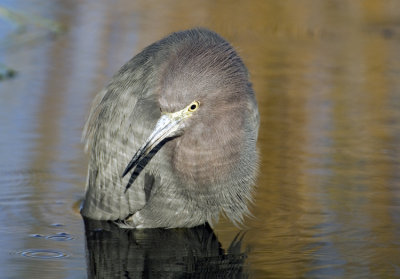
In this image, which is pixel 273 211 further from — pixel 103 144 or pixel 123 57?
pixel 123 57

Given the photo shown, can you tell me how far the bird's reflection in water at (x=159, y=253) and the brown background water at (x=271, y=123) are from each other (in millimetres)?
82

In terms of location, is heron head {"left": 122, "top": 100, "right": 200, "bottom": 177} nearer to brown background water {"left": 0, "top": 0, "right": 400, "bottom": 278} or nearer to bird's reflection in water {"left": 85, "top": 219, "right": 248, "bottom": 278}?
bird's reflection in water {"left": 85, "top": 219, "right": 248, "bottom": 278}

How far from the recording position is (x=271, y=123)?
696 cm

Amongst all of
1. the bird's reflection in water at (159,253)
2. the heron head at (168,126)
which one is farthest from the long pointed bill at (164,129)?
the bird's reflection in water at (159,253)

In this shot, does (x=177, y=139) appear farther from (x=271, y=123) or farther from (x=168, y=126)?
(x=271, y=123)

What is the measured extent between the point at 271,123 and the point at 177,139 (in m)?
2.24

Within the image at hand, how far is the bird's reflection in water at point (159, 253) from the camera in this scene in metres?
4.45

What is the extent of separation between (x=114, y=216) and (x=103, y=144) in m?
0.46

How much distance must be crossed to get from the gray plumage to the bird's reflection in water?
0.33 feet

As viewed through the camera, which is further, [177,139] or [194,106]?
[177,139]

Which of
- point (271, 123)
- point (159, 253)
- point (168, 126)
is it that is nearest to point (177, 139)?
point (168, 126)

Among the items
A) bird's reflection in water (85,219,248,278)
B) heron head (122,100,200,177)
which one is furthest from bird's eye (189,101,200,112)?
bird's reflection in water (85,219,248,278)

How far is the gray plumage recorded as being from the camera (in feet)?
15.1

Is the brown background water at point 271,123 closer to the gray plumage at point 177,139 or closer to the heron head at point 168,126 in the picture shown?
the gray plumage at point 177,139
